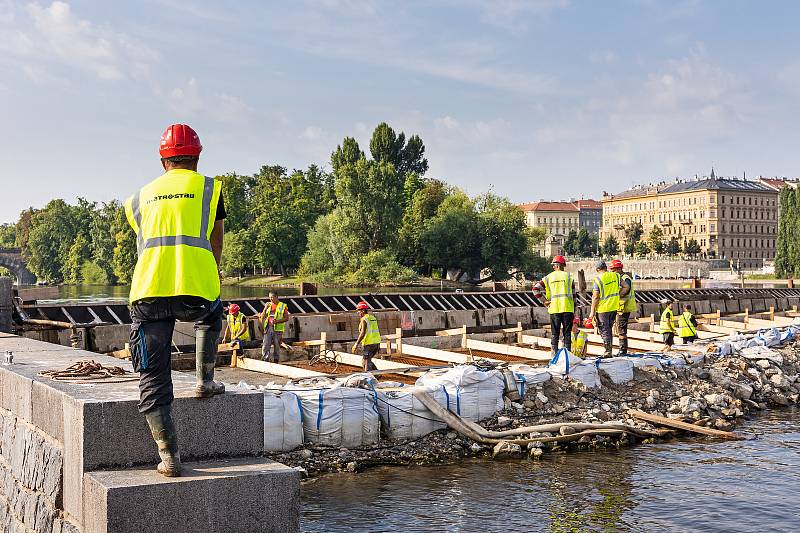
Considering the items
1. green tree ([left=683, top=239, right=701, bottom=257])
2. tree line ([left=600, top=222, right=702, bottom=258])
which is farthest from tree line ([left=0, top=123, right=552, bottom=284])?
green tree ([left=683, top=239, right=701, bottom=257])

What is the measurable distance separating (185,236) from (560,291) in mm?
11612

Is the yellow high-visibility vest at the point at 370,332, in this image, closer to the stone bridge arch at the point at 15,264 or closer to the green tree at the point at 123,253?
the green tree at the point at 123,253

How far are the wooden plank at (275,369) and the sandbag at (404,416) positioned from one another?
135 inches

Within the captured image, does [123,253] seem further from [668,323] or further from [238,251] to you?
[668,323]

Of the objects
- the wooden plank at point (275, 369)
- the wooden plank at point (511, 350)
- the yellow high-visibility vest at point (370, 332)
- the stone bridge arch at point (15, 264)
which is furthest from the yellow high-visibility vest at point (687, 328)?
the stone bridge arch at point (15, 264)

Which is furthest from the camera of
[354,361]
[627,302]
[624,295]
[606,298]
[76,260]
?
[76,260]

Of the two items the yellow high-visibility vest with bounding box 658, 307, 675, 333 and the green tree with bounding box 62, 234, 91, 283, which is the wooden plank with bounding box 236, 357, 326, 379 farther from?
the green tree with bounding box 62, 234, 91, 283

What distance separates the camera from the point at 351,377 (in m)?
13.2

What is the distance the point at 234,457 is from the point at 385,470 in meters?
7.39

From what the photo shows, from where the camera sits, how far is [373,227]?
295 ft

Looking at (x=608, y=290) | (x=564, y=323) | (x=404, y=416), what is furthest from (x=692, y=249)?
(x=404, y=416)

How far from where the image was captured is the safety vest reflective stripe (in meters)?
4.93

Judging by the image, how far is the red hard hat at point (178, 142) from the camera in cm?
519

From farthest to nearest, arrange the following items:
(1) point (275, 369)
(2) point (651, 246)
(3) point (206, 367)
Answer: (2) point (651, 246) < (1) point (275, 369) < (3) point (206, 367)
